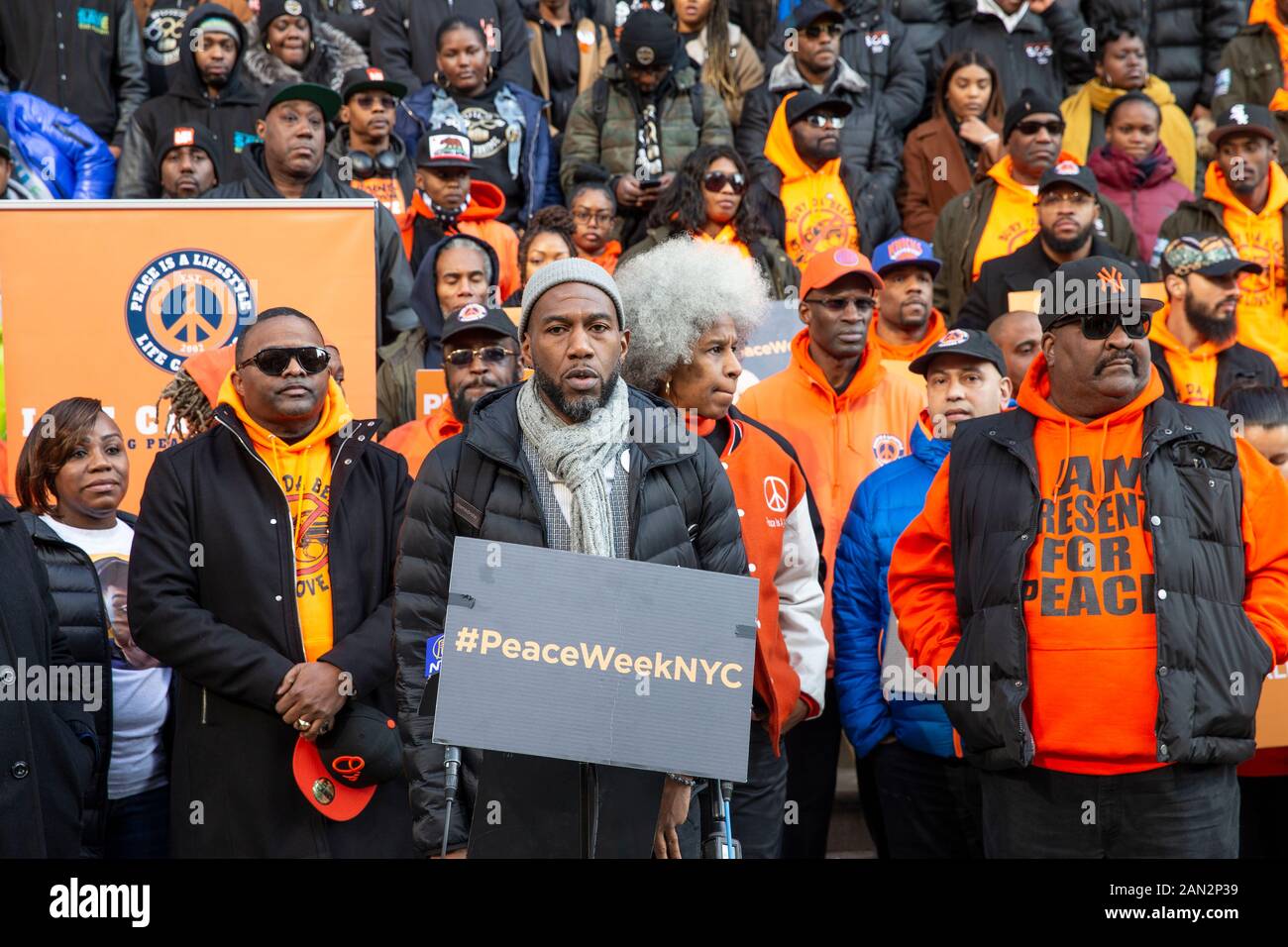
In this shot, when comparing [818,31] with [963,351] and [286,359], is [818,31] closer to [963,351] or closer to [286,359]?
[963,351]

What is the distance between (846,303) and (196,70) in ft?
15.8

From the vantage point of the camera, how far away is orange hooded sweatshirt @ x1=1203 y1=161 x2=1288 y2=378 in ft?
28.9

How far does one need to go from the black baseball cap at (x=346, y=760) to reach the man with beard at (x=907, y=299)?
13.1 ft

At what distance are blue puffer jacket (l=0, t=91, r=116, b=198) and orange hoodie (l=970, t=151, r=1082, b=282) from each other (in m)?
5.32

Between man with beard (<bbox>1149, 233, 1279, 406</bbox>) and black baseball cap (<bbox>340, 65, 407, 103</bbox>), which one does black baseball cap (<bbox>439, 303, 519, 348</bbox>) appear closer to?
black baseball cap (<bbox>340, 65, 407, 103</bbox>)

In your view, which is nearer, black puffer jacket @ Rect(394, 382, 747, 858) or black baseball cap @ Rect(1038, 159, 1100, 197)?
black puffer jacket @ Rect(394, 382, 747, 858)

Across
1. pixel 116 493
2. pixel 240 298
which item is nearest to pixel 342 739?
pixel 116 493

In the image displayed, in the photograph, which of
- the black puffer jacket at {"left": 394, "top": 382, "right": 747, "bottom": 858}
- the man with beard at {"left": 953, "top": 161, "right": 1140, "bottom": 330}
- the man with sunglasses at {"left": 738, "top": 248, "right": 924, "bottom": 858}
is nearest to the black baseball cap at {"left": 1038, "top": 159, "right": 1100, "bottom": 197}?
the man with beard at {"left": 953, "top": 161, "right": 1140, "bottom": 330}

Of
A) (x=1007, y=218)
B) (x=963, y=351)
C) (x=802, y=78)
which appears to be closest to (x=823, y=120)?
(x=802, y=78)
